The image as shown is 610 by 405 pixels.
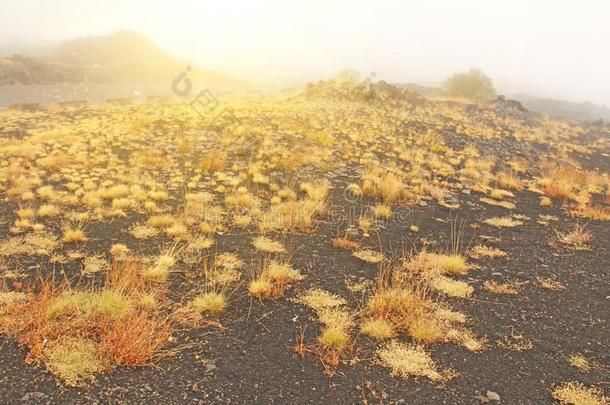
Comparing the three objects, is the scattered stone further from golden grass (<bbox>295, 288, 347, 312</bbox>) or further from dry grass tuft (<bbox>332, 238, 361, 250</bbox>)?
dry grass tuft (<bbox>332, 238, 361, 250</bbox>)

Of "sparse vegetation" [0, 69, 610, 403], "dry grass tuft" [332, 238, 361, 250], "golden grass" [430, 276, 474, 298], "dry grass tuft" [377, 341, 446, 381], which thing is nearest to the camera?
"dry grass tuft" [377, 341, 446, 381]

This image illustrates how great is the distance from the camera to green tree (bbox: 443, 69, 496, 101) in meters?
69.0

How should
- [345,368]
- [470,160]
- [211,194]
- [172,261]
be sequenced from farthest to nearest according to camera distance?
[470,160] → [211,194] → [172,261] → [345,368]

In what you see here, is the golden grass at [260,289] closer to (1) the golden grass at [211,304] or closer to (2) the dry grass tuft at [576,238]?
(1) the golden grass at [211,304]

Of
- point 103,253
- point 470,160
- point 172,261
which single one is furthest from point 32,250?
point 470,160

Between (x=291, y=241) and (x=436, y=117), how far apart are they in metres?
29.1

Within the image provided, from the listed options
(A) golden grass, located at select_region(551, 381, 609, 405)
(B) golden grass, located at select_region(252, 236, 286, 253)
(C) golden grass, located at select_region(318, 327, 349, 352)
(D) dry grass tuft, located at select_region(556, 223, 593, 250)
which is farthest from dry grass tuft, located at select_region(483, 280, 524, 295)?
(B) golden grass, located at select_region(252, 236, 286, 253)

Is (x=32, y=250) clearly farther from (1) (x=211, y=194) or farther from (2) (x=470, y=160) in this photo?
(2) (x=470, y=160)

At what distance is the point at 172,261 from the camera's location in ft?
27.0

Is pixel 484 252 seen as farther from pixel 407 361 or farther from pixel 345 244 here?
pixel 407 361

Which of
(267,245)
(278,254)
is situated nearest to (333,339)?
(278,254)

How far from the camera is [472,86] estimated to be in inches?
2751

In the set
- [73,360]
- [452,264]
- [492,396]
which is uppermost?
[452,264]

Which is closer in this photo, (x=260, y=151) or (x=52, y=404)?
(x=52, y=404)
